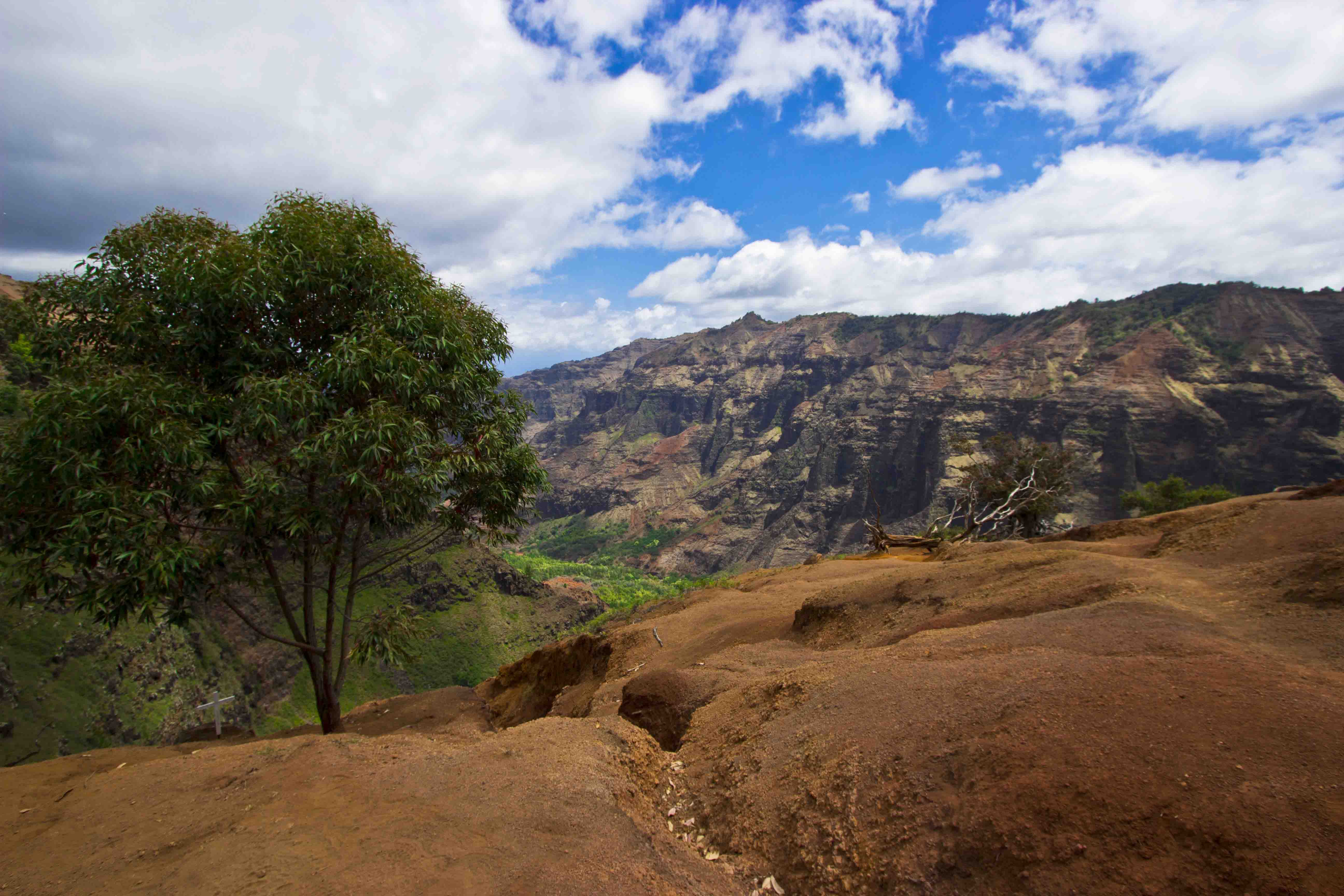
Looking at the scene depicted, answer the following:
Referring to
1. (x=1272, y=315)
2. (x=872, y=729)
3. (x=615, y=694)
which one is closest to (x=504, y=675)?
(x=615, y=694)

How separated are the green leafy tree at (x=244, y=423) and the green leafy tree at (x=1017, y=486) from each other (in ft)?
94.3

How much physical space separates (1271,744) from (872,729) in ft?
10.1

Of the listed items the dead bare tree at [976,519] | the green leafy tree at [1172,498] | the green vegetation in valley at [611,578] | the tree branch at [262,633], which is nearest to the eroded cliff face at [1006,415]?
the dead bare tree at [976,519]

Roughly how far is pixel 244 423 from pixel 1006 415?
110125 millimetres

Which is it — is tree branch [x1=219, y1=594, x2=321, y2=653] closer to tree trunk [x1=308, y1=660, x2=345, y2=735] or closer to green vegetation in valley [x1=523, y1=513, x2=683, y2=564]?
tree trunk [x1=308, y1=660, x2=345, y2=735]

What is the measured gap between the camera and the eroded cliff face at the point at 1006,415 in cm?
8338

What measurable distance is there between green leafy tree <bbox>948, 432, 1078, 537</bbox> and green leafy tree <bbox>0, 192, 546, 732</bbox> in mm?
28734

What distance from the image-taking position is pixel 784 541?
123m

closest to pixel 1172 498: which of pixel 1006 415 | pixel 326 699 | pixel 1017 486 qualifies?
pixel 1017 486

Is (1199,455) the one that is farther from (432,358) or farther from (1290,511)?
(432,358)

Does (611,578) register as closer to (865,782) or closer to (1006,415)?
(1006,415)

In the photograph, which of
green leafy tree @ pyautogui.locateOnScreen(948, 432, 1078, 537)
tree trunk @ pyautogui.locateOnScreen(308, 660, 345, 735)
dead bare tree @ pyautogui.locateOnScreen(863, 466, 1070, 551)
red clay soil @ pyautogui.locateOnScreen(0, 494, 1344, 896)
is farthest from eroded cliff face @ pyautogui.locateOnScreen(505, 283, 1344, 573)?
tree trunk @ pyautogui.locateOnScreen(308, 660, 345, 735)

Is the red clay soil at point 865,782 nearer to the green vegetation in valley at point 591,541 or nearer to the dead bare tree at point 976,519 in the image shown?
the dead bare tree at point 976,519

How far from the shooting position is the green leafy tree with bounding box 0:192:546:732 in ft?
26.2
